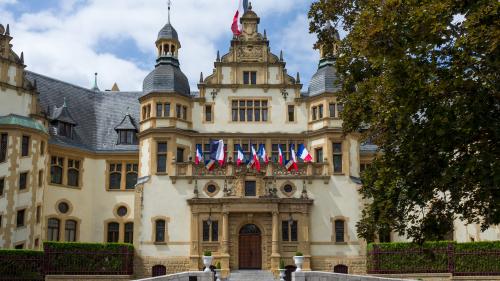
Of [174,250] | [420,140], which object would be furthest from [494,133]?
[174,250]

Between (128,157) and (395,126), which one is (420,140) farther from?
(128,157)

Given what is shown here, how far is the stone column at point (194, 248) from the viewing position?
117ft

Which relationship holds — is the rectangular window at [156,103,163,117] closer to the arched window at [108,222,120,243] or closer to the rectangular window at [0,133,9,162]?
the arched window at [108,222,120,243]

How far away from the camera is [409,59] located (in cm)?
1542

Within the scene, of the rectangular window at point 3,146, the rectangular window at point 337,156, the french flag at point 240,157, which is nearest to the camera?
the rectangular window at point 3,146

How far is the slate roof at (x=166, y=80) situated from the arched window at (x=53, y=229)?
34.3 ft

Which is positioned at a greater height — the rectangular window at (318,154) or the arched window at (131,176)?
the rectangular window at (318,154)

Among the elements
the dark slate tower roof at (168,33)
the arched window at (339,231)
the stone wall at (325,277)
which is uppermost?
the dark slate tower roof at (168,33)

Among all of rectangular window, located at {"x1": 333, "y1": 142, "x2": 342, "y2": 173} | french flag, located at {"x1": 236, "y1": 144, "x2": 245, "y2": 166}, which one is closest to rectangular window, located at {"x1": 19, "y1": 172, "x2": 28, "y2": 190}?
french flag, located at {"x1": 236, "y1": 144, "x2": 245, "y2": 166}

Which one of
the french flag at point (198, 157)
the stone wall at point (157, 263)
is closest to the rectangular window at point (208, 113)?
the french flag at point (198, 157)

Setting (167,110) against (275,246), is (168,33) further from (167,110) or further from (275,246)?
(275,246)

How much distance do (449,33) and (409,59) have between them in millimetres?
1315

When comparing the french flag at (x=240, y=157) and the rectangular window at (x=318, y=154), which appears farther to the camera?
the rectangular window at (x=318, y=154)

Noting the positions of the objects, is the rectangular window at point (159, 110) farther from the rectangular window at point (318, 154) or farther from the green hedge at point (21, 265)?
the green hedge at point (21, 265)
